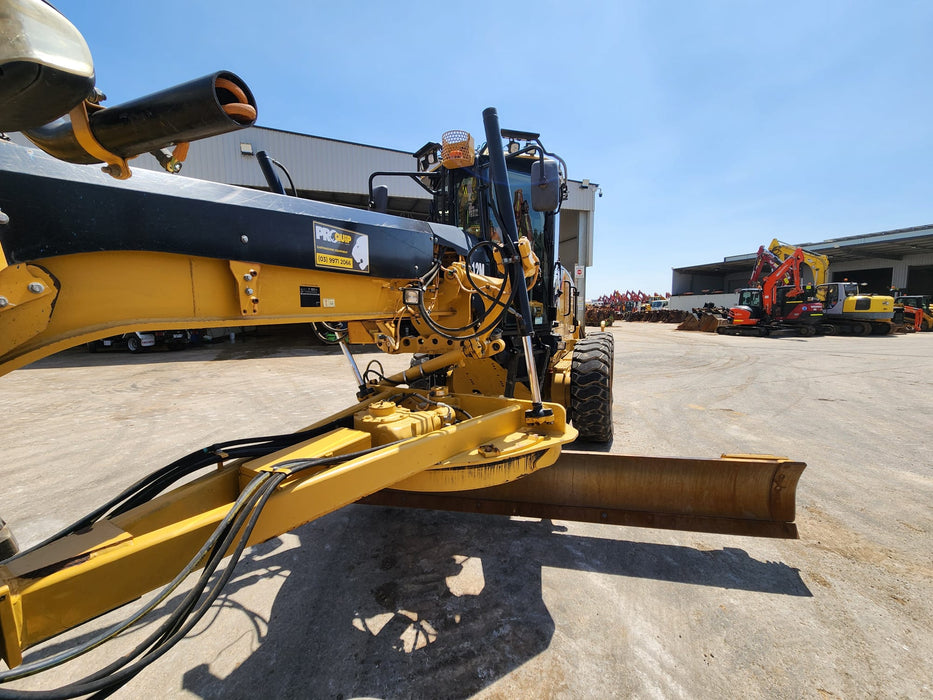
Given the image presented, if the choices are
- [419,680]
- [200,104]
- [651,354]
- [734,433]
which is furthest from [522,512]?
[651,354]

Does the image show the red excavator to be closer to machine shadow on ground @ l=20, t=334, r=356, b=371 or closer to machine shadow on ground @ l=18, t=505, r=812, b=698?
machine shadow on ground @ l=20, t=334, r=356, b=371

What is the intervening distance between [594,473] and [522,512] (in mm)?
526

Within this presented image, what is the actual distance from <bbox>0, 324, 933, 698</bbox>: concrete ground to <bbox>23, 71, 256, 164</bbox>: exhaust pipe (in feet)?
6.72

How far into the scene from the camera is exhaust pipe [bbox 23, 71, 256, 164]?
1.00 m

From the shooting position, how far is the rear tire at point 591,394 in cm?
386

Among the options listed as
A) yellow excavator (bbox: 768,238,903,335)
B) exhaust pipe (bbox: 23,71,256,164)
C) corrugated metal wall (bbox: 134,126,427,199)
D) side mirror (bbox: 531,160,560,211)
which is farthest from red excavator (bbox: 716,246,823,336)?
exhaust pipe (bbox: 23,71,256,164)

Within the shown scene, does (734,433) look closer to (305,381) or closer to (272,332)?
(305,381)

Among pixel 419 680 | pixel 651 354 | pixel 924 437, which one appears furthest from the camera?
pixel 651 354

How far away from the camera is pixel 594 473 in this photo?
104 inches

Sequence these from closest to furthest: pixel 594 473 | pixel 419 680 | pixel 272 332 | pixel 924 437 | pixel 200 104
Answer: pixel 200 104 → pixel 419 680 → pixel 594 473 → pixel 924 437 → pixel 272 332

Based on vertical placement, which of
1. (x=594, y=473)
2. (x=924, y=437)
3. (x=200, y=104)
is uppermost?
(x=200, y=104)

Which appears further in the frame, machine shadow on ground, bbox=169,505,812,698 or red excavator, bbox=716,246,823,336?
red excavator, bbox=716,246,823,336

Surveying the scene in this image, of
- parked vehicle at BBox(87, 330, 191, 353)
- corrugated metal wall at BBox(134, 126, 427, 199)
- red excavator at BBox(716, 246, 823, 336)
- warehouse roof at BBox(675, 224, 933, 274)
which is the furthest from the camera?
warehouse roof at BBox(675, 224, 933, 274)

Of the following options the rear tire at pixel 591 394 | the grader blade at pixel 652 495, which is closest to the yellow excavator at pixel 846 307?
the rear tire at pixel 591 394
